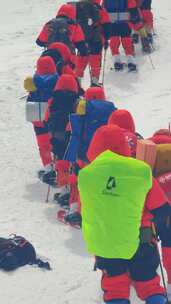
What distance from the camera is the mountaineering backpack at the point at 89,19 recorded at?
1402 centimetres

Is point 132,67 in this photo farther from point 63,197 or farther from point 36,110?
point 63,197

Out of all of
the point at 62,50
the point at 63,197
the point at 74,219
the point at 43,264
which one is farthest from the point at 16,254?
the point at 62,50

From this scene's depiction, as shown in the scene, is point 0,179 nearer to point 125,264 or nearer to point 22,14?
point 125,264

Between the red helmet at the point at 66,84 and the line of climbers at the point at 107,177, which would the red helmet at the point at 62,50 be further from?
the red helmet at the point at 66,84

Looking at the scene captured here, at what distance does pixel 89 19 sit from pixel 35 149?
10.8 feet

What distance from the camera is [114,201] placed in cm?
577

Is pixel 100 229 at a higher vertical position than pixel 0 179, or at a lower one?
higher

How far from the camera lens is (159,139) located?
7105 mm

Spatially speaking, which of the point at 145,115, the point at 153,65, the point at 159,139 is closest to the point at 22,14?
the point at 153,65

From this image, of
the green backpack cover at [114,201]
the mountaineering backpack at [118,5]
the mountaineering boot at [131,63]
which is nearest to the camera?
the green backpack cover at [114,201]

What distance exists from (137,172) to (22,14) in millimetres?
16738

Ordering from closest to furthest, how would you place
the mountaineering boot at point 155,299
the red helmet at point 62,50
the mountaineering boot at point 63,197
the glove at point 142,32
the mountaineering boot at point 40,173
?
1. the mountaineering boot at point 155,299
2. the mountaineering boot at point 63,197
3. the mountaineering boot at point 40,173
4. the red helmet at point 62,50
5. the glove at point 142,32

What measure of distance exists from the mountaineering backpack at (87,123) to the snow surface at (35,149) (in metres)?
1.18

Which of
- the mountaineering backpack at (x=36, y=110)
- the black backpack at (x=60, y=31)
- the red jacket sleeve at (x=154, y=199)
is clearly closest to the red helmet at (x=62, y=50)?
the black backpack at (x=60, y=31)
